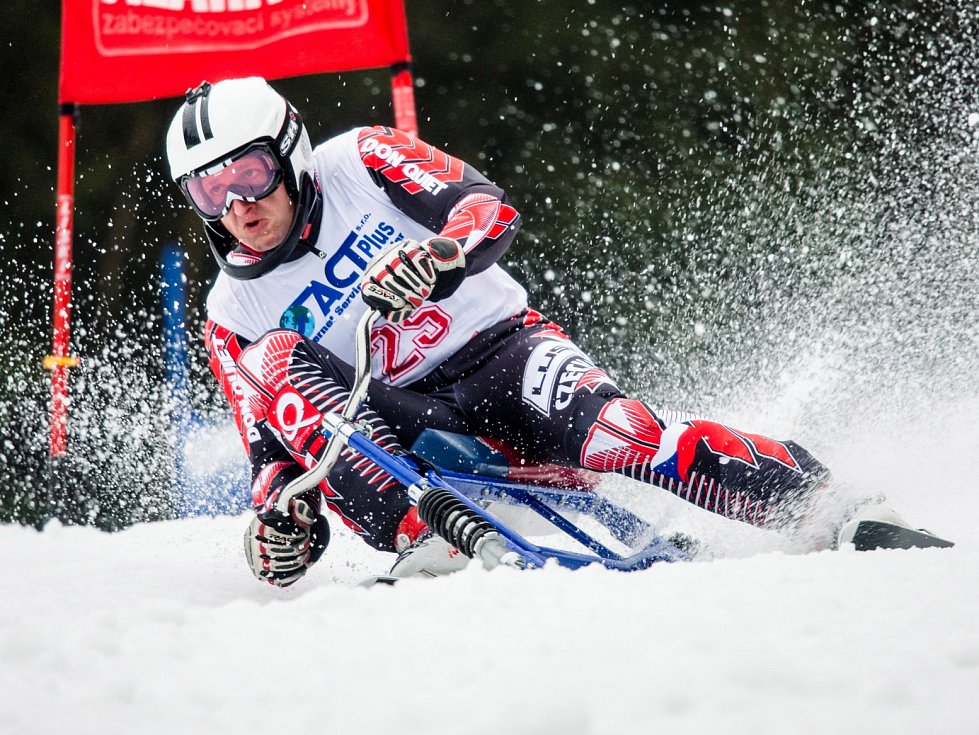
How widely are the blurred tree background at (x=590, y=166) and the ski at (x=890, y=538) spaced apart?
5.13 meters

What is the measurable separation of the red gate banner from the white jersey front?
219 cm

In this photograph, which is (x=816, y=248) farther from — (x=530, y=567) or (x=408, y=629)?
(x=408, y=629)

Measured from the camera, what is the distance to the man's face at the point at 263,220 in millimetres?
3102

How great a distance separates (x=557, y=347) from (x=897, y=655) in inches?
66.8

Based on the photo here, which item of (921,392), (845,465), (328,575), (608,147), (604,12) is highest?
(604,12)

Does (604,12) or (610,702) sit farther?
(604,12)

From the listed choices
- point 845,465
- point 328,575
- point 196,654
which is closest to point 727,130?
point 845,465

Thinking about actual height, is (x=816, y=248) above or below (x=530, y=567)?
above

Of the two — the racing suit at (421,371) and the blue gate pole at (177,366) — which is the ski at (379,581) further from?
the blue gate pole at (177,366)

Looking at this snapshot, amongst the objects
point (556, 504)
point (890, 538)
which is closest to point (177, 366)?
point (556, 504)

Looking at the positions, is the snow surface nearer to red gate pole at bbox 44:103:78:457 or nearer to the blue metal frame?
the blue metal frame

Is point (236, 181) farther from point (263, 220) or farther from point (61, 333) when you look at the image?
point (61, 333)

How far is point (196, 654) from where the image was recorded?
1634mm

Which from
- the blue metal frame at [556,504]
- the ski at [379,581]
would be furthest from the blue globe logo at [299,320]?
the ski at [379,581]
